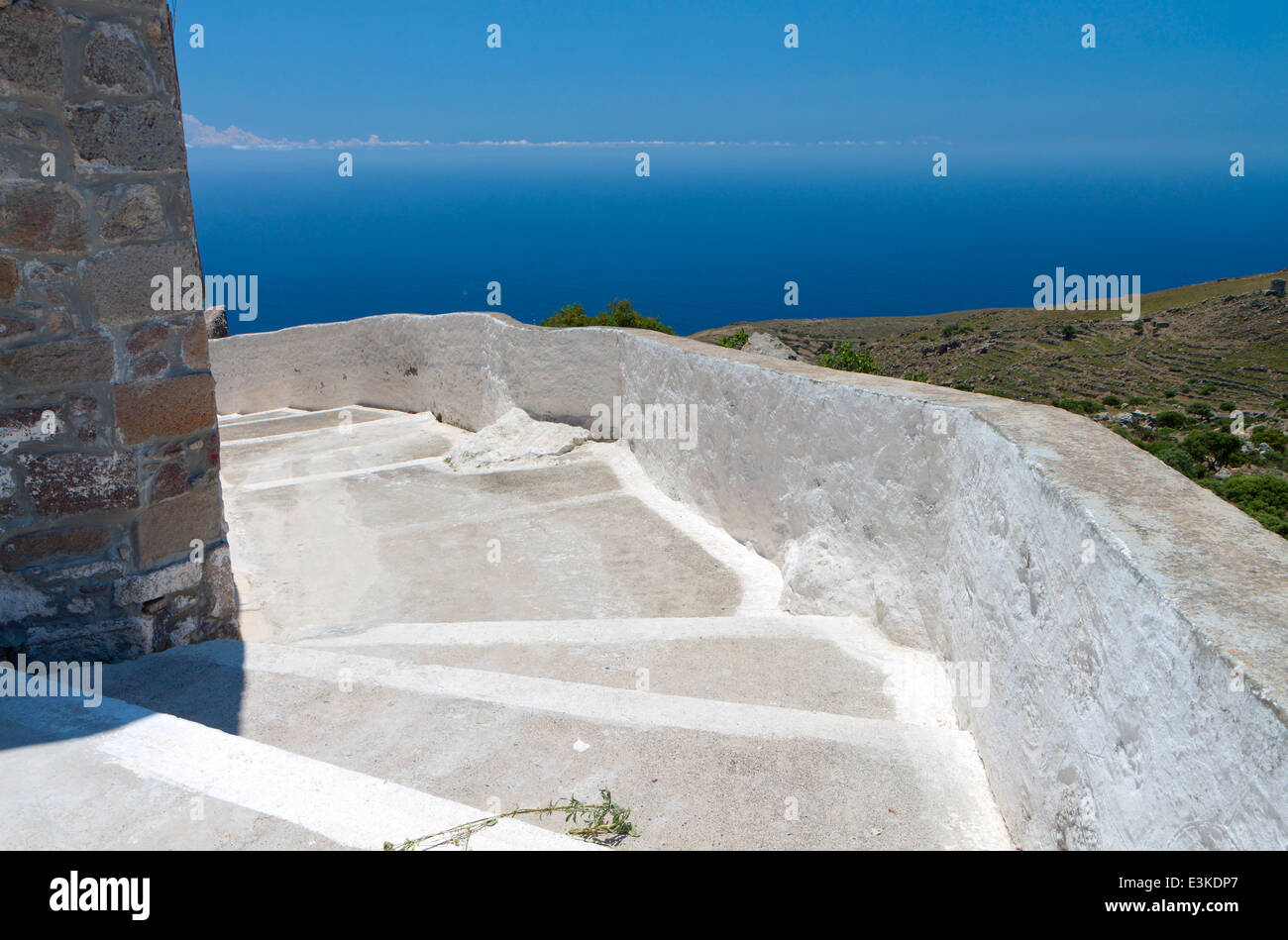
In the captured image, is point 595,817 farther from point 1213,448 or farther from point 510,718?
point 1213,448

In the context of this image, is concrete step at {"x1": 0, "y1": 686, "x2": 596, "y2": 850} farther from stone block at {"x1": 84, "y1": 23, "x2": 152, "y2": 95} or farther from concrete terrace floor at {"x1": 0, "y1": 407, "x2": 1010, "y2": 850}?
stone block at {"x1": 84, "y1": 23, "x2": 152, "y2": 95}

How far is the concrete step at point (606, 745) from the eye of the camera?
9.41 feet

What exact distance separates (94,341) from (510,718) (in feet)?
7.30

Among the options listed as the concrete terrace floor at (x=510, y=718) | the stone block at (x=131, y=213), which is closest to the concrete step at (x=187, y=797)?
the concrete terrace floor at (x=510, y=718)

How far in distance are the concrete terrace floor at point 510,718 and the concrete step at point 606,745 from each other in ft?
0.03

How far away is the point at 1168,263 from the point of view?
190250 millimetres

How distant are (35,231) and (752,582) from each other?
3.97 metres

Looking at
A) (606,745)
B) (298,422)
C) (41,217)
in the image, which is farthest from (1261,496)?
(41,217)

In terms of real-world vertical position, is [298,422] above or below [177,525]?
below

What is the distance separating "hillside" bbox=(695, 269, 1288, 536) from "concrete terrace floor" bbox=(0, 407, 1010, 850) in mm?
11467

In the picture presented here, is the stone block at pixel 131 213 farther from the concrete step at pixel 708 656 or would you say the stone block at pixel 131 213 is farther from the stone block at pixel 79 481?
the concrete step at pixel 708 656

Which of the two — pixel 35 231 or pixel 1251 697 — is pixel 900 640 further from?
pixel 35 231

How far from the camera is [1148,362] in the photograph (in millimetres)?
36906

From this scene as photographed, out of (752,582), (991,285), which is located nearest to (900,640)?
(752,582)
